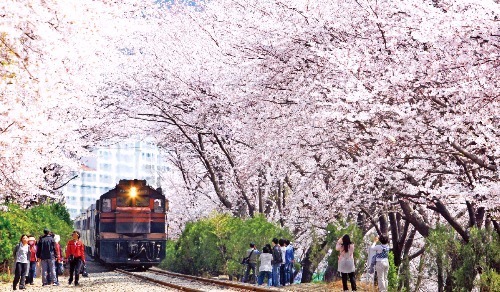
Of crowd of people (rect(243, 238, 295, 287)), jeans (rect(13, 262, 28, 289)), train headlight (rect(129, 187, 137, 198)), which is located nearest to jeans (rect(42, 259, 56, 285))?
jeans (rect(13, 262, 28, 289))

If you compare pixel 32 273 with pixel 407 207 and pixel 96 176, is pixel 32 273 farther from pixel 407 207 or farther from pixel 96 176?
pixel 96 176

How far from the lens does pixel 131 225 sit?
95.5 ft

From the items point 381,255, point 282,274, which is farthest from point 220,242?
point 381,255

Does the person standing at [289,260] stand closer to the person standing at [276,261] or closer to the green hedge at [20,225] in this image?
the person standing at [276,261]

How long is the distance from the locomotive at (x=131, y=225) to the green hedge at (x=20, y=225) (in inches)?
58.3

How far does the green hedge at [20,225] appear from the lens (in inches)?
842

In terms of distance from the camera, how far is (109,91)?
94.0ft

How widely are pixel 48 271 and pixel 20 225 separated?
1.44 meters

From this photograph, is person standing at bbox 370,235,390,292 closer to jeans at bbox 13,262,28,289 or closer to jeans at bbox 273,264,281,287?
jeans at bbox 273,264,281,287

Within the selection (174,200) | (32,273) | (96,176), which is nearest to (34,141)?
(32,273)

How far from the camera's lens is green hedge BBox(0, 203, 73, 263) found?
21.4 m

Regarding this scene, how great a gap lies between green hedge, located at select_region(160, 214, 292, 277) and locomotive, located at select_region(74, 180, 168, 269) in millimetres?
1099

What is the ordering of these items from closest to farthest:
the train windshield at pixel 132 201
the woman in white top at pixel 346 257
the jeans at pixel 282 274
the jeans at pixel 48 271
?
the woman in white top at pixel 346 257
the jeans at pixel 48 271
the jeans at pixel 282 274
the train windshield at pixel 132 201

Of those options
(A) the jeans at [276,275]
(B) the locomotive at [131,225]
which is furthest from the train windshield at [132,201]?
(A) the jeans at [276,275]
